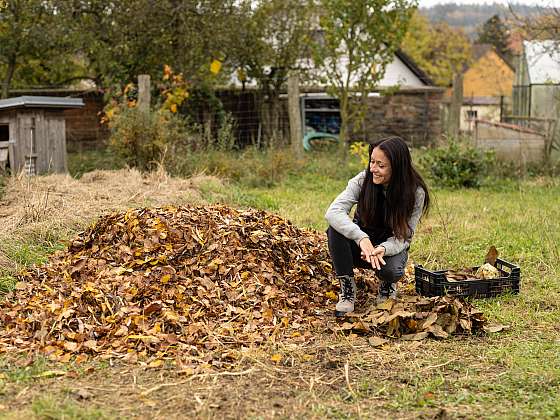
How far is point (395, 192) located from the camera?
528 centimetres

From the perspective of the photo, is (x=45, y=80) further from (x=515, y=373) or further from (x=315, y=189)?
(x=515, y=373)

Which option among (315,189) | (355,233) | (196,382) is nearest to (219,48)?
(315,189)

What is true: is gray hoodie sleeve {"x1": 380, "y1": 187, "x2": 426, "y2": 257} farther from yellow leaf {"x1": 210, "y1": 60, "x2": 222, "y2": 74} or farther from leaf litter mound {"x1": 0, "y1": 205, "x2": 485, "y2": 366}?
yellow leaf {"x1": 210, "y1": 60, "x2": 222, "y2": 74}

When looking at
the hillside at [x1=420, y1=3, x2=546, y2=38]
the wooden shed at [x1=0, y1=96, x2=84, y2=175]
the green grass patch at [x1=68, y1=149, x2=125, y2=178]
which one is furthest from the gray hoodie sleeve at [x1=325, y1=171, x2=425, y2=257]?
the hillside at [x1=420, y1=3, x2=546, y2=38]

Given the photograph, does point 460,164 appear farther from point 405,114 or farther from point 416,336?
point 405,114

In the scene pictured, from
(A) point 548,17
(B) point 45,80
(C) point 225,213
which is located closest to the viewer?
(C) point 225,213

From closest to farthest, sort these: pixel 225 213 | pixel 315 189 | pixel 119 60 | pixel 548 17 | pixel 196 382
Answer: pixel 196 382
pixel 225 213
pixel 315 189
pixel 548 17
pixel 119 60

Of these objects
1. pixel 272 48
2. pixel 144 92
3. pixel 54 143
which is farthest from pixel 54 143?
pixel 272 48

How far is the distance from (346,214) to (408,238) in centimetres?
47

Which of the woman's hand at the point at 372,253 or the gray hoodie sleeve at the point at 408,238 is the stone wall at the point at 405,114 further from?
the woman's hand at the point at 372,253

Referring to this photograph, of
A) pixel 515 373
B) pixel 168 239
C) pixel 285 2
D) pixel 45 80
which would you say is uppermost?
pixel 285 2

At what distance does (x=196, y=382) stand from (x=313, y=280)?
6.42 ft

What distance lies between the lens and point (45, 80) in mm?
18281

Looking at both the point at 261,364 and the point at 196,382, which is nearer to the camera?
the point at 196,382
